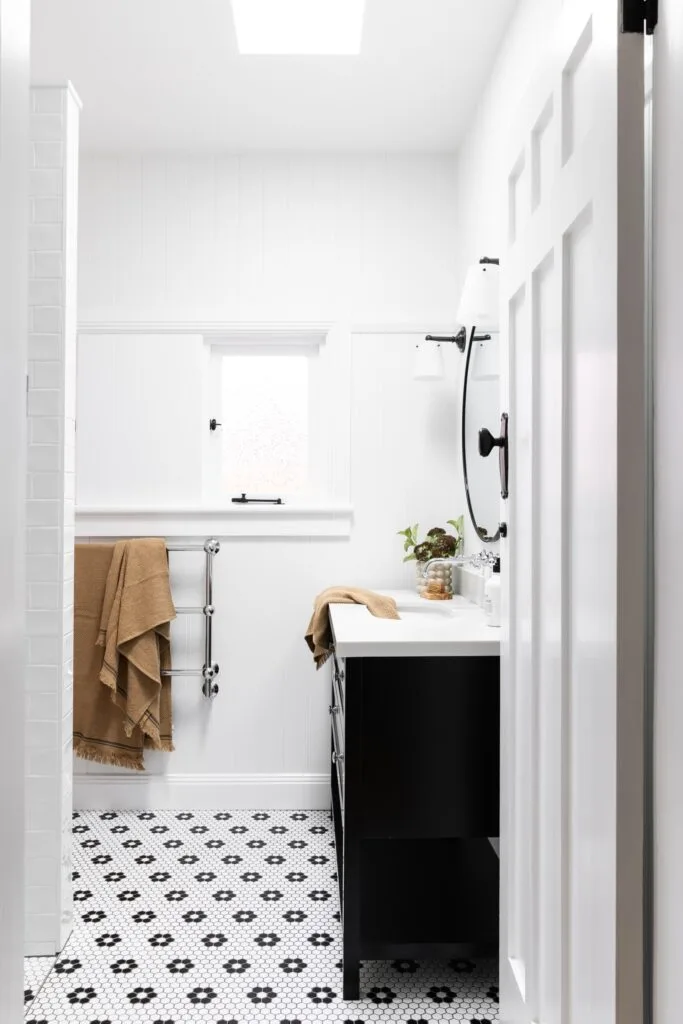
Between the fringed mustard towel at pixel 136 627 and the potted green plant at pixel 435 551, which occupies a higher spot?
the potted green plant at pixel 435 551

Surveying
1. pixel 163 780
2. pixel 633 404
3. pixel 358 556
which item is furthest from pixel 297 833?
pixel 633 404

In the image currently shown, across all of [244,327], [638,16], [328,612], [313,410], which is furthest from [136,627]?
[638,16]

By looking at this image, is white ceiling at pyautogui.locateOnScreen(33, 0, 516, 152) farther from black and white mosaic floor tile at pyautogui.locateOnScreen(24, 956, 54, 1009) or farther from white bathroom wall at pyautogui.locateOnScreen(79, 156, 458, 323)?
black and white mosaic floor tile at pyautogui.locateOnScreen(24, 956, 54, 1009)

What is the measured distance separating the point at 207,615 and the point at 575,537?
214cm

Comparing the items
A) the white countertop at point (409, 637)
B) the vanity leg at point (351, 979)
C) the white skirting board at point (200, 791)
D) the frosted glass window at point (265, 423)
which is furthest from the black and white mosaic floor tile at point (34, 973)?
the frosted glass window at point (265, 423)

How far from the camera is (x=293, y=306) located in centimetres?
304

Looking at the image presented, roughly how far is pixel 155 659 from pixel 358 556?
87cm

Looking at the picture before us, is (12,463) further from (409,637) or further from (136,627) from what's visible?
(136,627)

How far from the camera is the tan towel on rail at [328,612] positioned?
227 centimetres

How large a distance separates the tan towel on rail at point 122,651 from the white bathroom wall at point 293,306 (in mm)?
174

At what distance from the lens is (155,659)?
9.44ft

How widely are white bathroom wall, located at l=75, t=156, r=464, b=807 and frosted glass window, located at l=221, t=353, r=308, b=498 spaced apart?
18 centimetres

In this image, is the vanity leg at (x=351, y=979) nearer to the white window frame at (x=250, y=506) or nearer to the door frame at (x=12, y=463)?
the door frame at (x=12, y=463)

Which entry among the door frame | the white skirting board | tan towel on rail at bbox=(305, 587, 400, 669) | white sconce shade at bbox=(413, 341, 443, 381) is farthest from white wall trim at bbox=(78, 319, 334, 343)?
the door frame
